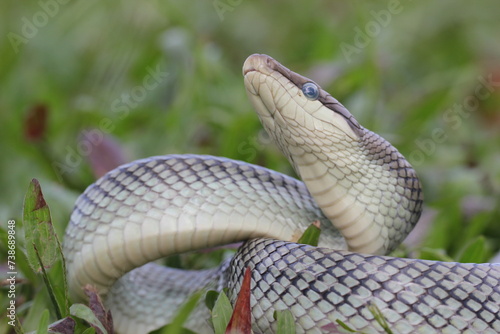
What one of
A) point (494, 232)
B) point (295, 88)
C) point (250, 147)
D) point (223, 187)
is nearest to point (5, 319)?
point (223, 187)

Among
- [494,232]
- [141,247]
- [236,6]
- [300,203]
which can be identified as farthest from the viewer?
[236,6]

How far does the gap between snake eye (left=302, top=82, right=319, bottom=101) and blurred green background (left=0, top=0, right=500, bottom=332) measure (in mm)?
884

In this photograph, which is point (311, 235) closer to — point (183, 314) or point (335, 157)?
point (335, 157)

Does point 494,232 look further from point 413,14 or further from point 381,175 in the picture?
point 413,14

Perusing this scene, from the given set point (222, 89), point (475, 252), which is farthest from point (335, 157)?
point (222, 89)

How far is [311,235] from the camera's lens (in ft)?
8.11

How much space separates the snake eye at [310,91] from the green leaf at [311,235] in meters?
0.44

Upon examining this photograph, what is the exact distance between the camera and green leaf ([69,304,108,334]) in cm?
212

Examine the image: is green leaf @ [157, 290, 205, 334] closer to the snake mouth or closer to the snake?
the snake

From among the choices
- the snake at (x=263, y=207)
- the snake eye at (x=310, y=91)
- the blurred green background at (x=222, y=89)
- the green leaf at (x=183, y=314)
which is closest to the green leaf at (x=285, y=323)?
the snake at (x=263, y=207)

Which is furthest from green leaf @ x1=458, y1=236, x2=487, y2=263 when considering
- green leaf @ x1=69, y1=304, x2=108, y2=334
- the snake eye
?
green leaf @ x1=69, y1=304, x2=108, y2=334

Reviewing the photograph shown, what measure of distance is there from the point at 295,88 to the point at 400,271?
2.40ft

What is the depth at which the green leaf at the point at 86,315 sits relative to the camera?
2.12 m

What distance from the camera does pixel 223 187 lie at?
2.50 metres
